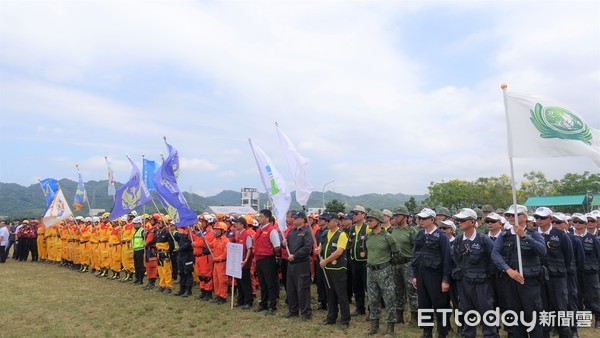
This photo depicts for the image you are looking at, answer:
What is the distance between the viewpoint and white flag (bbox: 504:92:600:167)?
6.08 meters

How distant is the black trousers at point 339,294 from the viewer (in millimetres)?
8289

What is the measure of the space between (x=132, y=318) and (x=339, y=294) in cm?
457

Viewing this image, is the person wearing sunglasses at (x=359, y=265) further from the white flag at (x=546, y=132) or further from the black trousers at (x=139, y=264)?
the black trousers at (x=139, y=264)

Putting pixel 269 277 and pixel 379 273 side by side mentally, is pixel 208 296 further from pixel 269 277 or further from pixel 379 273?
pixel 379 273

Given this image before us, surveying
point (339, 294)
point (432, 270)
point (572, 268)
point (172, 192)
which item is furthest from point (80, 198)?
point (572, 268)

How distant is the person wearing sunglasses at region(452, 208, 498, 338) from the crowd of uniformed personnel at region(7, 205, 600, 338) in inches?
0.6

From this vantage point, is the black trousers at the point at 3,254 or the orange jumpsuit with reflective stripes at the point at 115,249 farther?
the black trousers at the point at 3,254

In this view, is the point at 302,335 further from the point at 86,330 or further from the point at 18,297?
the point at 18,297

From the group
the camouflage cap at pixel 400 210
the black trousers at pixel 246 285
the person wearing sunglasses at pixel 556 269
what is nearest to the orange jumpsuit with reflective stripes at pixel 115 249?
the black trousers at pixel 246 285

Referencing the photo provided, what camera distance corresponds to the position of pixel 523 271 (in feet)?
21.1

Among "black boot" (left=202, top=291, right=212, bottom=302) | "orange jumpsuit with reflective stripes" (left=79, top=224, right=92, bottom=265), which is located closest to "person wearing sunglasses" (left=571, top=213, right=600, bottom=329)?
"black boot" (left=202, top=291, right=212, bottom=302)

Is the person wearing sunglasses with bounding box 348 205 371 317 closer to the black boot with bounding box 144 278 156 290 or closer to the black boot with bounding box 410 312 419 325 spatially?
the black boot with bounding box 410 312 419 325

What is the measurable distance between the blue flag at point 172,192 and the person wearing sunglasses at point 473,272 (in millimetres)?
6333

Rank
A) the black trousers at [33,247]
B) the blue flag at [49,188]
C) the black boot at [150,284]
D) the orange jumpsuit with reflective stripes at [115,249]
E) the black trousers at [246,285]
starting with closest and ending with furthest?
the black trousers at [246,285] → the black boot at [150,284] → the orange jumpsuit with reflective stripes at [115,249] → the blue flag at [49,188] → the black trousers at [33,247]
